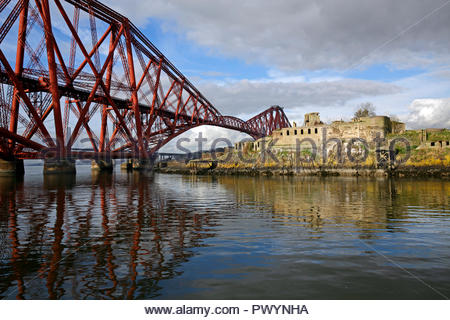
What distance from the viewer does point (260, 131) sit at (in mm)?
150375

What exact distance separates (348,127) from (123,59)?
4684 centimetres

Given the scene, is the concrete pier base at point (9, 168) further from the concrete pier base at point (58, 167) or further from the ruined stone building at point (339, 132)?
the ruined stone building at point (339, 132)

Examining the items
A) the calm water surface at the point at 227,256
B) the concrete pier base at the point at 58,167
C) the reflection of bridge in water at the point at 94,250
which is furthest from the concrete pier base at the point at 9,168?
the calm water surface at the point at 227,256

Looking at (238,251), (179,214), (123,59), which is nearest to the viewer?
(238,251)

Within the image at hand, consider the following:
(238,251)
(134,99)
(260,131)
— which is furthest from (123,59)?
(260,131)

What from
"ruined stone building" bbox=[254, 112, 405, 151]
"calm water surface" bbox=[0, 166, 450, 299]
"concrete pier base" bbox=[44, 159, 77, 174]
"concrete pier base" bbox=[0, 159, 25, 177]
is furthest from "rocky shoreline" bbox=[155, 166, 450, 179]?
"calm water surface" bbox=[0, 166, 450, 299]

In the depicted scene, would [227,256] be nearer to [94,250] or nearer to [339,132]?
[94,250]

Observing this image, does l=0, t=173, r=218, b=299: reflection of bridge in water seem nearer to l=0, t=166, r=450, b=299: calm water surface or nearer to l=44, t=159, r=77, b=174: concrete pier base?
l=0, t=166, r=450, b=299: calm water surface

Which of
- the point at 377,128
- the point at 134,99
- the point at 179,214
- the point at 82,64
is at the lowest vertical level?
the point at 179,214

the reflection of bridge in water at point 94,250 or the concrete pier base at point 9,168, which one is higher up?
the concrete pier base at point 9,168

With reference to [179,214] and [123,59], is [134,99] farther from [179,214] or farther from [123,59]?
[179,214]

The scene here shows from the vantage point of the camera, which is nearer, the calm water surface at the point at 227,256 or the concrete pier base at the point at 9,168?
the calm water surface at the point at 227,256

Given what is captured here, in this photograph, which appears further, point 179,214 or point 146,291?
point 179,214

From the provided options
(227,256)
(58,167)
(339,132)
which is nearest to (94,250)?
(227,256)
